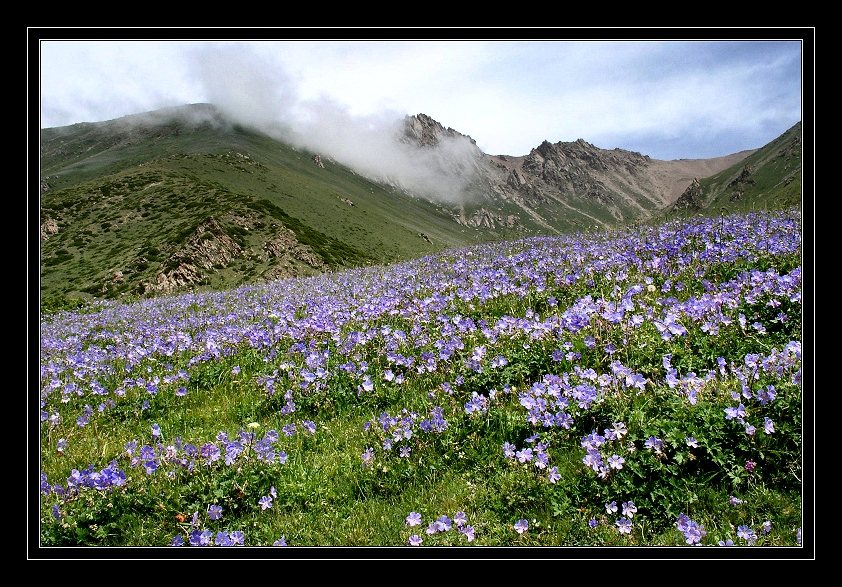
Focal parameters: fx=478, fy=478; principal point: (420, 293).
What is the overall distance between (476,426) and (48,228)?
106 m

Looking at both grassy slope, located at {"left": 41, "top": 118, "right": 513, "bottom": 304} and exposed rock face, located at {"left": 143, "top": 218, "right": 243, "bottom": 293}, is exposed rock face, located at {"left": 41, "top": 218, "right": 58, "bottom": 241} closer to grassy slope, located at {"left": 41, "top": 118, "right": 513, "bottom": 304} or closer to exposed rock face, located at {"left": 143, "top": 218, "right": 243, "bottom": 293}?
grassy slope, located at {"left": 41, "top": 118, "right": 513, "bottom": 304}

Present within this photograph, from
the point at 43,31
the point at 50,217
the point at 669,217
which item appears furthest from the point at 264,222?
the point at 43,31

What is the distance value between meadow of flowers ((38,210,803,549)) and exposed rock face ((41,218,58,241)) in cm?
9675

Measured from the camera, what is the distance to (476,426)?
5176 mm

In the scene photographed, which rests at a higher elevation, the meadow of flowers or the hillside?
the hillside

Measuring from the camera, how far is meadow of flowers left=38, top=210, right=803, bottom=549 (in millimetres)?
3869

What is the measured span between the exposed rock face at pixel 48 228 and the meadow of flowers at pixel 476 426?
9675 centimetres

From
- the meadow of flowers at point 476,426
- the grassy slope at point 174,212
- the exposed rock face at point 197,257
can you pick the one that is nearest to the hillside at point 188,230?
the exposed rock face at point 197,257

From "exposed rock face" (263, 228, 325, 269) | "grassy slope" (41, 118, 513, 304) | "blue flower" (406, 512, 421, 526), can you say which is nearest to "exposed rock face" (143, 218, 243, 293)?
"grassy slope" (41, 118, 513, 304)

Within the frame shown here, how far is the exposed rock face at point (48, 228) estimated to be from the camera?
84.6m

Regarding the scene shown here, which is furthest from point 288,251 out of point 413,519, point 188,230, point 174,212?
point 413,519

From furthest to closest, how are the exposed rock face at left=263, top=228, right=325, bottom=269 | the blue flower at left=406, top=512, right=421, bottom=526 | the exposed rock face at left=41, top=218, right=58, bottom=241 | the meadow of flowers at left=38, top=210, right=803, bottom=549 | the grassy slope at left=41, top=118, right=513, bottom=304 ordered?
the exposed rock face at left=41, top=218, right=58, bottom=241, the exposed rock face at left=263, top=228, right=325, bottom=269, the grassy slope at left=41, top=118, right=513, bottom=304, the blue flower at left=406, top=512, right=421, bottom=526, the meadow of flowers at left=38, top=210, right=803, bottom=549

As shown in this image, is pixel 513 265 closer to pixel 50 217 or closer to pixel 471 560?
pixel 471 560

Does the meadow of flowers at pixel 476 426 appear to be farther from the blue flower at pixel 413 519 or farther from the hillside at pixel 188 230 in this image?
the hillside at pixel 188 230
